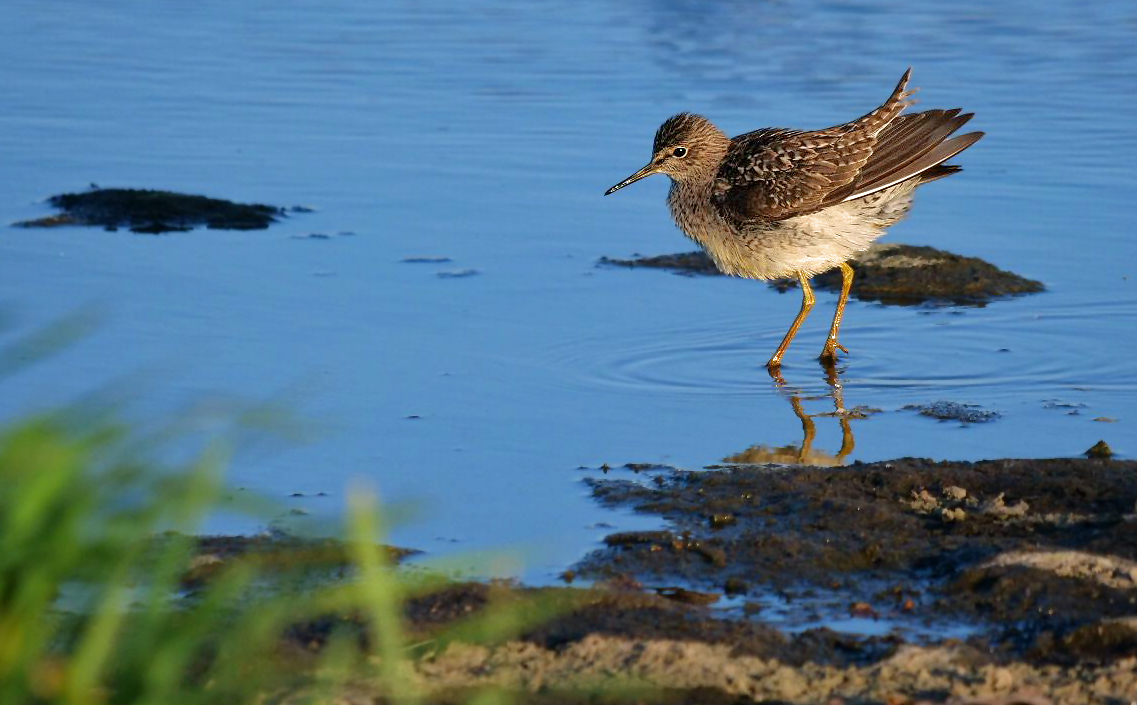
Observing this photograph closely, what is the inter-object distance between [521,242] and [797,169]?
215 cm

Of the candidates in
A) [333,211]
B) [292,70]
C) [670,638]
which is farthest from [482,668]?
Answer: [292,70]

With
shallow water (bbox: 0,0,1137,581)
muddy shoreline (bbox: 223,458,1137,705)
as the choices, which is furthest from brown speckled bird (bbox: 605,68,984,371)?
muddy shoreline (bbox: 223,458,1137,705)

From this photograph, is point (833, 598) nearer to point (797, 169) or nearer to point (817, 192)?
point (817, 192)

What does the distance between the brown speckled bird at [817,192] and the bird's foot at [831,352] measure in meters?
0.16

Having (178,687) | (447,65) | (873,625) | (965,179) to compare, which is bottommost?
(873,625)

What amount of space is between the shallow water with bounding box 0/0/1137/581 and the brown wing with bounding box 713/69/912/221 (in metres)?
0.71

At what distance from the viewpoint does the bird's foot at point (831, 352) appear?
8.97 metres

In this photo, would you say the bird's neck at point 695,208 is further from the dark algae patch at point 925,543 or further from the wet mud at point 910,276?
the dark algae patch at point 925,543

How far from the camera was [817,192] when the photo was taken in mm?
9383

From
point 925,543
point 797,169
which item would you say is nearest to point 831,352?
point 797,169

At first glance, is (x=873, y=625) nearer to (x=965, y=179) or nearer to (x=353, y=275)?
(x=353, y=275)

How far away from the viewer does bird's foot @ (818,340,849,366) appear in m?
8.97

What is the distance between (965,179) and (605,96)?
3.61m

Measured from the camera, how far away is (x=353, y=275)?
1005 centimetres
